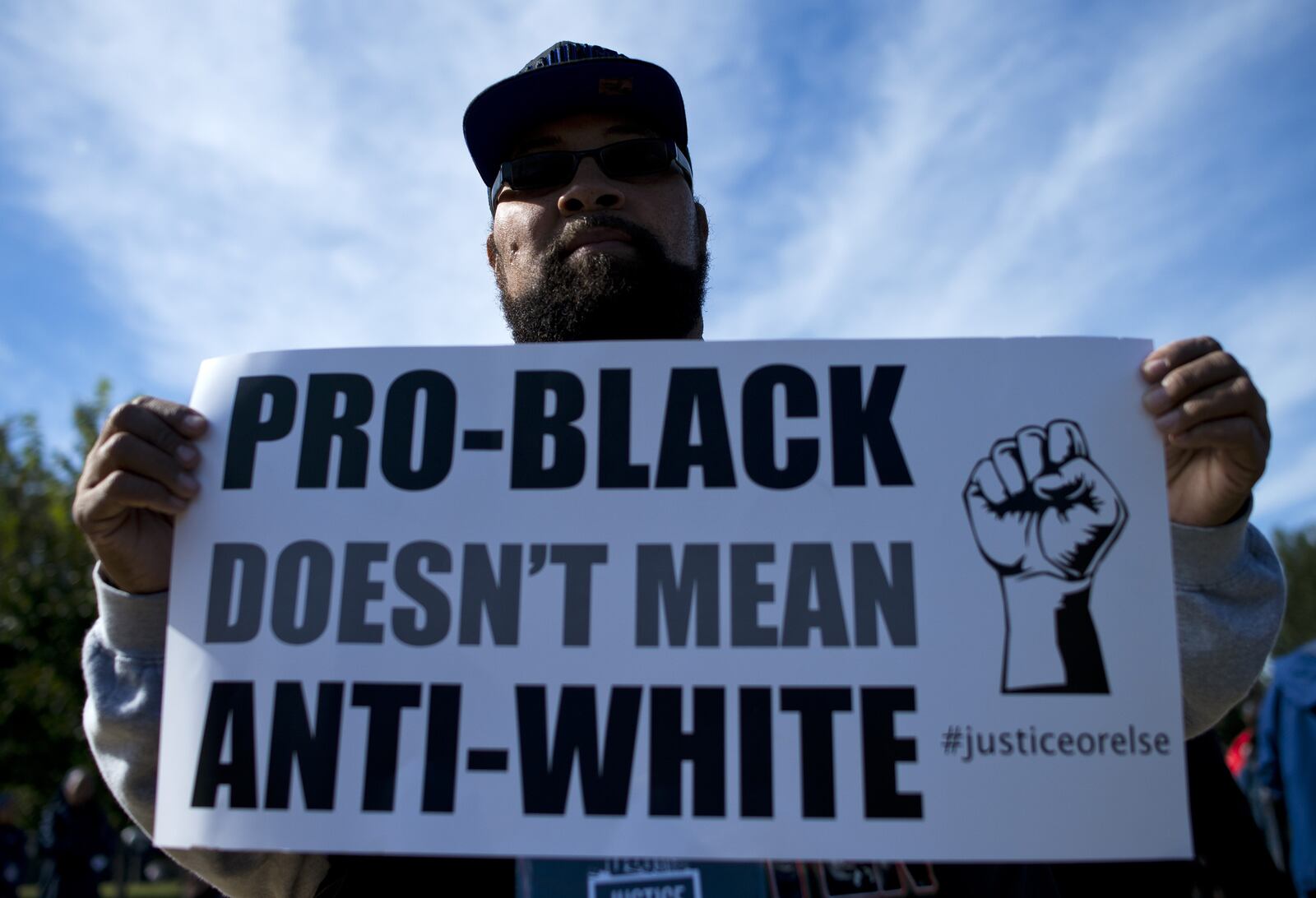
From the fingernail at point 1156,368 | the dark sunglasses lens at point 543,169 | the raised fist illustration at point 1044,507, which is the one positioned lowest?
the raised fist illustration at point 1044,507

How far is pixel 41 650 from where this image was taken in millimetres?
15492

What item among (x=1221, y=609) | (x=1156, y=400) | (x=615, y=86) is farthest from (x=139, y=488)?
(x=1221, y=609)

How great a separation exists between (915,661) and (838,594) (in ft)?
0.53

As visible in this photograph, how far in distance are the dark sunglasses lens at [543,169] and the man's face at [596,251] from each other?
0.06 ft

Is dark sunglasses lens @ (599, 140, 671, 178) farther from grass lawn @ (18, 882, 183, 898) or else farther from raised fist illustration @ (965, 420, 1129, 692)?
grass lawn @ (18, 882, 183, 898)

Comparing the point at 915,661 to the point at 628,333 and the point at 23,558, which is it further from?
the point at 23,558

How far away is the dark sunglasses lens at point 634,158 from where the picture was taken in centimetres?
241

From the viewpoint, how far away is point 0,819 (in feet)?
33.9

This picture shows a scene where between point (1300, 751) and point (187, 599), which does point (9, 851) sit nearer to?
point (187, 599)

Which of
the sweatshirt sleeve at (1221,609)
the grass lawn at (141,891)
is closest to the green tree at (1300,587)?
the grass lawn at (141,891)

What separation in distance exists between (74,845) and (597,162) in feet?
33.5

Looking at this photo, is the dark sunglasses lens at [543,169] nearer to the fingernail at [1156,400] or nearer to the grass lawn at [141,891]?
the fingernail at [1156,400]

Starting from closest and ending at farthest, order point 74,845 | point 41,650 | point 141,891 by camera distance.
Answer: point 74,845 < point 41,650 < point 141,891

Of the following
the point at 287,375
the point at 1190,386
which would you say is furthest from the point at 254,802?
the point at 1190,386
